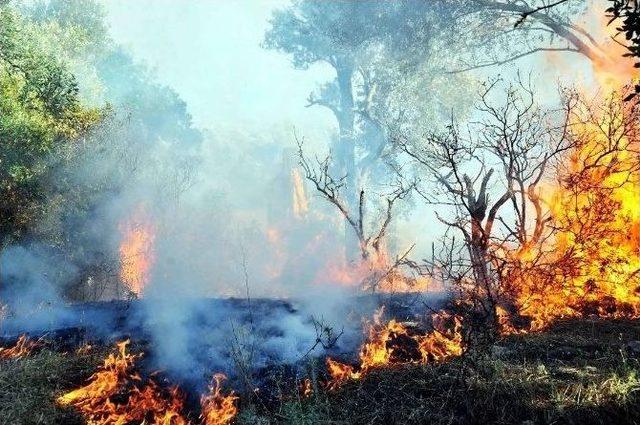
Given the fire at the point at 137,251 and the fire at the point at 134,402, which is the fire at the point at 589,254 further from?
the fire at the point at 137,251

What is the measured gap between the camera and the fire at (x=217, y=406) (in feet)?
20.4

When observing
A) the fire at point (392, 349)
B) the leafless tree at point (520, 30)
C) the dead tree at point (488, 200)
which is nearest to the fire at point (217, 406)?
the fire at point (392, 349)

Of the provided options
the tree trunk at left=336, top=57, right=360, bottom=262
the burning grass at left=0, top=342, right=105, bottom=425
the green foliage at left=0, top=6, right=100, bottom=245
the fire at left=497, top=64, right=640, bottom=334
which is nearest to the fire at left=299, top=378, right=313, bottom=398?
the burning grass at left=0, top=342, right=105, bottom=425

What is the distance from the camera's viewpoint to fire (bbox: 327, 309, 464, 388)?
7.39 m

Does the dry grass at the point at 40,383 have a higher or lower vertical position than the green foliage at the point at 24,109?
lower

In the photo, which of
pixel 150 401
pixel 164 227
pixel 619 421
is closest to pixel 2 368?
pixel 150 401

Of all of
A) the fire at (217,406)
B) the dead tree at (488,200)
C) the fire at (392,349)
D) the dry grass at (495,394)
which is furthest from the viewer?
the dead tree at (488,200)

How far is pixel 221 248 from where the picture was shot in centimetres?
3070

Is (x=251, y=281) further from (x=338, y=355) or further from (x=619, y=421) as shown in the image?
(x=619, y=421)

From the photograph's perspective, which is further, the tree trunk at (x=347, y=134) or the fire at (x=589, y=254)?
the tree trunk at (x=347, y=134)

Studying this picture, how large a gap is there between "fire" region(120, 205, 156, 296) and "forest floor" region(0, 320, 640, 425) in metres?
13.9

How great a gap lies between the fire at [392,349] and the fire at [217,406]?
145cm

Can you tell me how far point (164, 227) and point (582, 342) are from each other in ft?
72.1

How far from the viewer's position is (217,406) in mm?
6582
